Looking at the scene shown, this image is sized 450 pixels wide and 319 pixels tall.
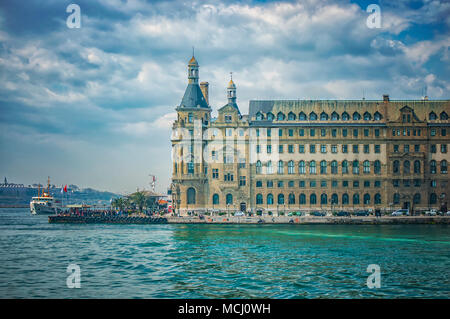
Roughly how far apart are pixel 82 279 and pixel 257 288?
594 inches

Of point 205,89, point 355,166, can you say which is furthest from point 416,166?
point 205,89

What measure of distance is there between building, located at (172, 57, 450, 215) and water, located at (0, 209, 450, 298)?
97.9 feet

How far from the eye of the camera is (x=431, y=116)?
4281 inches

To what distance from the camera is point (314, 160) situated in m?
107

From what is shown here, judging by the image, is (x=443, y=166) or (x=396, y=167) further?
(x=396, y=167)

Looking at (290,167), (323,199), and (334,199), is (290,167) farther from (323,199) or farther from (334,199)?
(334,199)

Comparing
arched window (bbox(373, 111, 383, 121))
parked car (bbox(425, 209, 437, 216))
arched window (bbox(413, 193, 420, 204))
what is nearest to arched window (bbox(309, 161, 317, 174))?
arched window (bbox(373, 111, 383, 121))

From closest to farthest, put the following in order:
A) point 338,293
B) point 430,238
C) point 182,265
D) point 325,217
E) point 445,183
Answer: point 338,293 < point 182,265 < point 430,238 < point 325,217 < point 445,183

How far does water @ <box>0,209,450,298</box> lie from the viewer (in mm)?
34469

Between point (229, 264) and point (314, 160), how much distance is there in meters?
64.8

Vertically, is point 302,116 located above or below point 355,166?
above

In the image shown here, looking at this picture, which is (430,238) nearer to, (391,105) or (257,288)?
(257,288)

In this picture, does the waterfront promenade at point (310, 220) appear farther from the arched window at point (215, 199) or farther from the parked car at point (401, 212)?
the arched window at point (215, 199)
